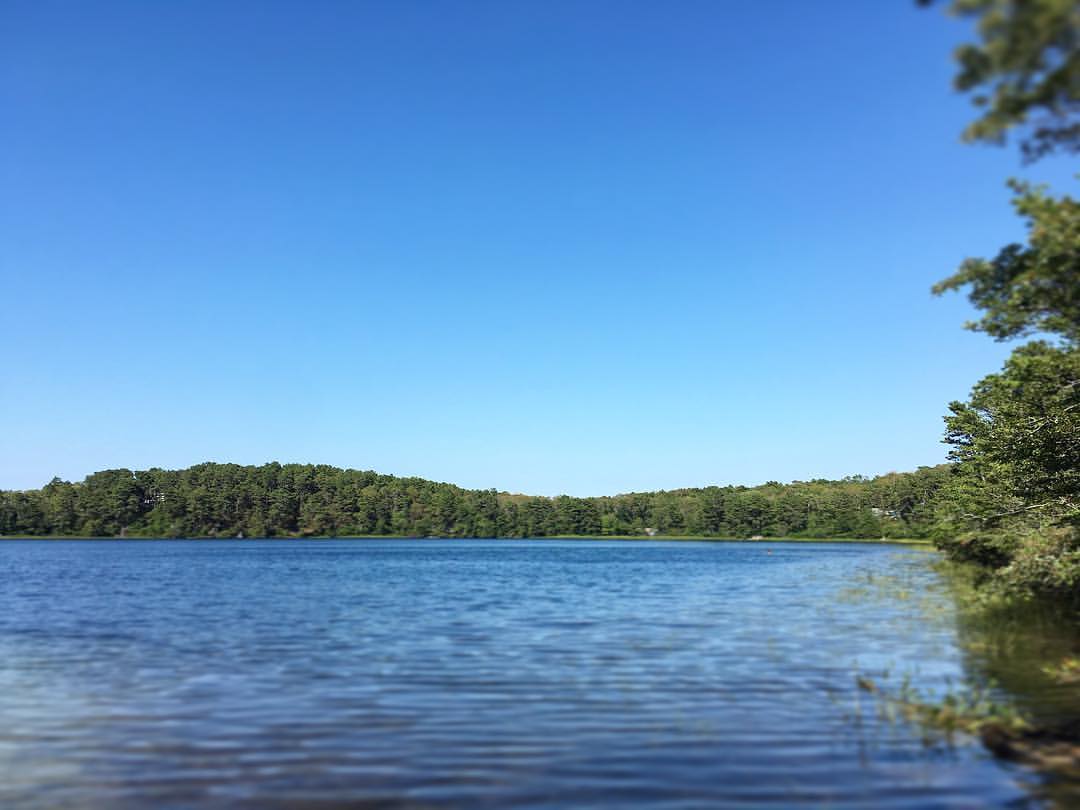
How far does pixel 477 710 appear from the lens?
1855cm

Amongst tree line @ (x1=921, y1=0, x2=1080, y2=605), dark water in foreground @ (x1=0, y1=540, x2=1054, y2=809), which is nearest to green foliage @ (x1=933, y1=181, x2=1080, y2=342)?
tree line @ (x1=921, y1=0, x2=1080, y2=605)

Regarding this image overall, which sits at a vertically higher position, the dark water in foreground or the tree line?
the tree line

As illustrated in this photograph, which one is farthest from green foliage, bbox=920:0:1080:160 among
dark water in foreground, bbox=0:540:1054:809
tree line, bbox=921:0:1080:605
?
dark water in foreground, bbox=0:540:1054:809

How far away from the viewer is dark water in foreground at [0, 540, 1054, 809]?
1287 centimetres

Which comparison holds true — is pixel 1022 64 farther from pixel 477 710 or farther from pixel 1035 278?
pixel 477 710

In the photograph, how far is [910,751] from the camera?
47.7 ft

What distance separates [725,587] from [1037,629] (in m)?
28.6

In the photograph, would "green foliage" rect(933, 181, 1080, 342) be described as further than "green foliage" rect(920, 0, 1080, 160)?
Yes

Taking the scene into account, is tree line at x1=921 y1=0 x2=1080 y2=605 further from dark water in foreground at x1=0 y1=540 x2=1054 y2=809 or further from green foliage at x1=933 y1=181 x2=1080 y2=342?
dark water in foreground at x1=0 y1=540 x2=1054 y2=809

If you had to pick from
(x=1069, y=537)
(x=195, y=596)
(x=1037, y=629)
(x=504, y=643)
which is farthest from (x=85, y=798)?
(x=195, y=596)

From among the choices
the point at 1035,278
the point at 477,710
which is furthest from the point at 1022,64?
the point at 477,710

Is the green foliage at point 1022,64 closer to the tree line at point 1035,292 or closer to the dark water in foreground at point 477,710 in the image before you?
the tree line at point 1035,292

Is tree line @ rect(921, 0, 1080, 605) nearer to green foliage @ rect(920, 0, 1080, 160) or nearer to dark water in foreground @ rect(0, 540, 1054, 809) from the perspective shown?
green foliage @ rect(920, 0, 1080, 160)

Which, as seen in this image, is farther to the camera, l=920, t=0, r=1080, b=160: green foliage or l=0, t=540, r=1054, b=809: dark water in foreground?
l=0, t=540, r=1054, b=809: dark water in foreground
